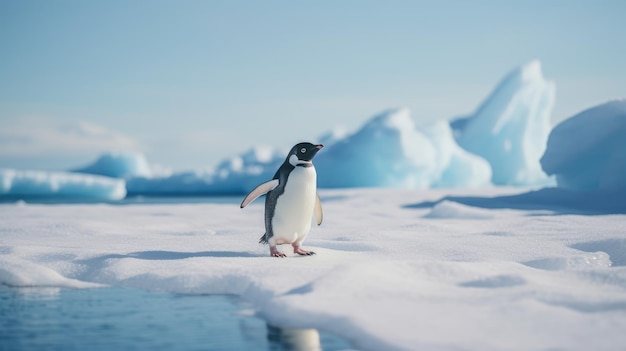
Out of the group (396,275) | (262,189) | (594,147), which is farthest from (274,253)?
(594,147)

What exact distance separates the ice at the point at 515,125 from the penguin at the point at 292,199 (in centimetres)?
2420

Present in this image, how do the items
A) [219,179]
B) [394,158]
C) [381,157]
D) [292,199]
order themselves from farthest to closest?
[219,179]
[381,157]
[394,158]
[292,199]

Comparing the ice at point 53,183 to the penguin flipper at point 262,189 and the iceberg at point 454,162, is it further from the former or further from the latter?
the penguin flipper at point 262,189

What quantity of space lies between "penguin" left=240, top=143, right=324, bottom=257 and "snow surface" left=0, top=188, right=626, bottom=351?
0.83 ft

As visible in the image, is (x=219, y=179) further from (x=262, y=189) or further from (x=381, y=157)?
(x=262, y=189)

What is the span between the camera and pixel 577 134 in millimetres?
12359

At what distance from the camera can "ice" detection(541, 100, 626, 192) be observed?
1203cm

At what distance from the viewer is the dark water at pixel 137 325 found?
10.8 ft

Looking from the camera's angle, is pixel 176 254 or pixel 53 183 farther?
pixel 53 183

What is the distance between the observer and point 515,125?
2906 cm

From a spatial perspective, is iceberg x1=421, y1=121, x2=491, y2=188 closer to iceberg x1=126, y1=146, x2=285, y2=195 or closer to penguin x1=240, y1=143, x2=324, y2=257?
iceberg x1=126, y1=146, x2=285, y2=195

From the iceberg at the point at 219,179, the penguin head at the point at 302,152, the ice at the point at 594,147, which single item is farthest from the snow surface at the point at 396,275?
the iceberg at the point at 219,179

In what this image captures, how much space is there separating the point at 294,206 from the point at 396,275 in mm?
1546

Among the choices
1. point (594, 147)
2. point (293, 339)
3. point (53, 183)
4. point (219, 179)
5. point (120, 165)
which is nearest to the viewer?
point (293, 339)
